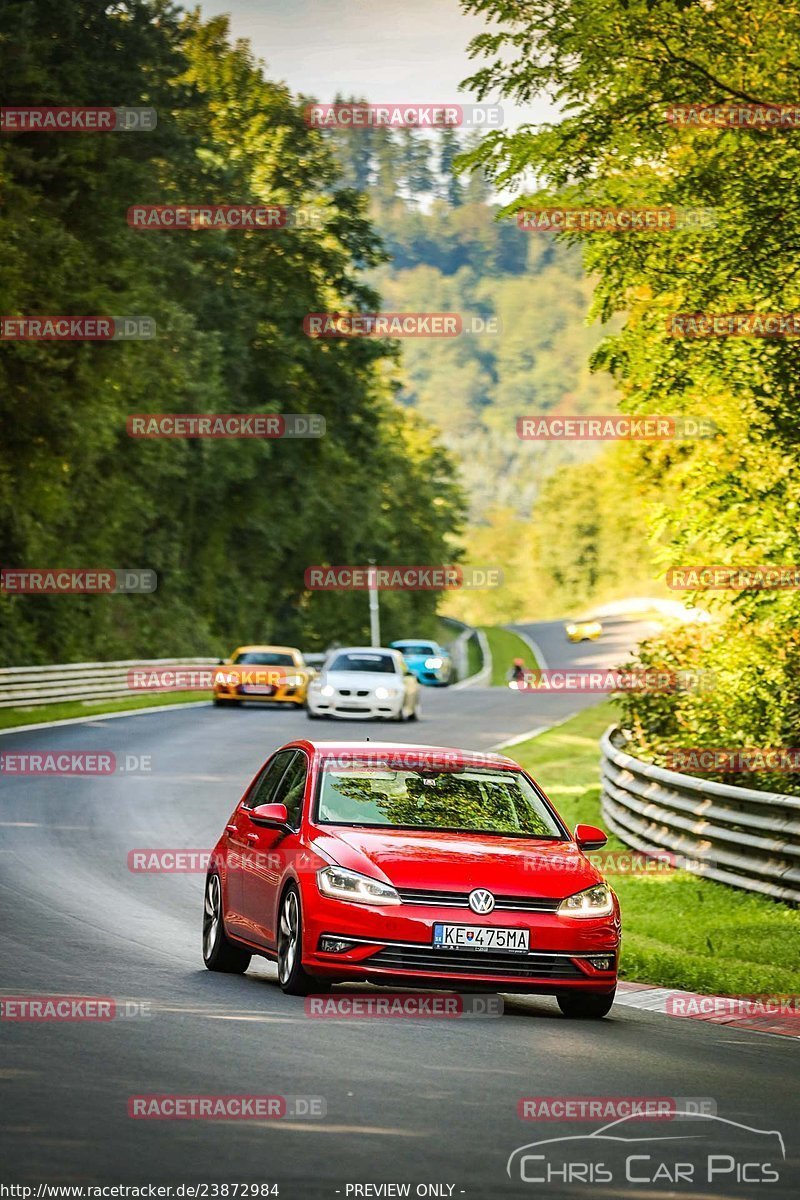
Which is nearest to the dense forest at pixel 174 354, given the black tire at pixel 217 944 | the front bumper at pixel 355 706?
the front bumper at pixel 355 706

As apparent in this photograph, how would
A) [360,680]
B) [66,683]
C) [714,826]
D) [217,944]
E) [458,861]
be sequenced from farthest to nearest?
[66,683]
[360,680]
[714,826]
[217,944]
[458,861]

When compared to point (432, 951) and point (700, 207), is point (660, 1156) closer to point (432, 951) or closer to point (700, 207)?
point (432, 951)

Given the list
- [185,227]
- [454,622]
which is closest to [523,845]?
[185,227]


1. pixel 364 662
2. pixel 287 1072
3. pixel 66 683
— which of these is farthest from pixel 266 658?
pixel 287 1072

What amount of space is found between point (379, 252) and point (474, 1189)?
6106 centimetres

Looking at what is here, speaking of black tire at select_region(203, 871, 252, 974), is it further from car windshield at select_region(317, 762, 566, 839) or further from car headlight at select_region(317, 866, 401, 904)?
→ car headlight at select_region(317, 866, 401, 904)

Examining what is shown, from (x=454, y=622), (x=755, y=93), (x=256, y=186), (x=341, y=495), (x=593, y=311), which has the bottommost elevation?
(x=454, y=622)

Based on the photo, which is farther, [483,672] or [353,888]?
[483,672]

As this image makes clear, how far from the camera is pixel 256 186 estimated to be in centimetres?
6694

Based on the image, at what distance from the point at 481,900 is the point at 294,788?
177 centimetres

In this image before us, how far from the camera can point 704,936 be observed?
14492mm

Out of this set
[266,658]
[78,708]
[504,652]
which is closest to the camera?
[78,708]

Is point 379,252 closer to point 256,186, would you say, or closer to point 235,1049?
point 256,186

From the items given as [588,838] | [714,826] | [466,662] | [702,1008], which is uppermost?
[588,838]
